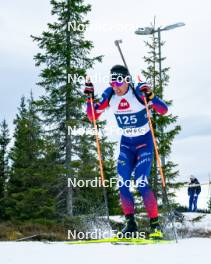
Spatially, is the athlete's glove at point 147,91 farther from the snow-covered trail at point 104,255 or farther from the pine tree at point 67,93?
the pine tree at point 67,93

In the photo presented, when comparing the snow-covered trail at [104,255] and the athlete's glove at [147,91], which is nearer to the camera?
the snow-covered trail at [104,255]

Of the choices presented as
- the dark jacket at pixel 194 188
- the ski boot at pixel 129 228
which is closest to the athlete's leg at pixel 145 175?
the ski boot at pixel 129 228

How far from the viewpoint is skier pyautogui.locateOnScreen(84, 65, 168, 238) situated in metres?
7.12

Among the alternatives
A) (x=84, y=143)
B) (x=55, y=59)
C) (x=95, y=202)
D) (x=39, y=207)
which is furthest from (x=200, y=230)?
(x=55, y=59)

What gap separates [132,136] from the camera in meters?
7.39

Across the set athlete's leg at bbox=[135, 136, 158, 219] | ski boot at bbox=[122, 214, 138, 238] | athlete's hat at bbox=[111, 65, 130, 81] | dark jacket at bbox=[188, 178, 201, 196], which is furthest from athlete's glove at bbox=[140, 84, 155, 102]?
dark jacket at bbox=[188, 178, 201, 196]

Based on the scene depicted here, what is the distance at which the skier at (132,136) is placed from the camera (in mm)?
7121

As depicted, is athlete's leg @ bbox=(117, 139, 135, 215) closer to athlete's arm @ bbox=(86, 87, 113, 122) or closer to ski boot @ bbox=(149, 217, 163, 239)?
ski boot @ bbox=(149, 217, 163, 239)

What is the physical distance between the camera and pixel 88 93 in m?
7.84

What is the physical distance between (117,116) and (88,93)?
68cm

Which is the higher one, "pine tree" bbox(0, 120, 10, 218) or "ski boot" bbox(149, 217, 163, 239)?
"pine tree" bbox(0, 120, 10, 218)

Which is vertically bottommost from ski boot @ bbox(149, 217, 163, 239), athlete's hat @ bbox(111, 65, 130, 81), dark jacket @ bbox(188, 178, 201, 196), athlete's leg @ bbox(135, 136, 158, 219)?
ski boot @ bbox(149, 217, 163, 239)

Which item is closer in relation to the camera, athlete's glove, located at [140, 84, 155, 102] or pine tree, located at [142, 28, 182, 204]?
athlete's glove, located at [140, 84, 155, 102]

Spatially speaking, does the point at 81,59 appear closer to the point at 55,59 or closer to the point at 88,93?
the point at 55,59
